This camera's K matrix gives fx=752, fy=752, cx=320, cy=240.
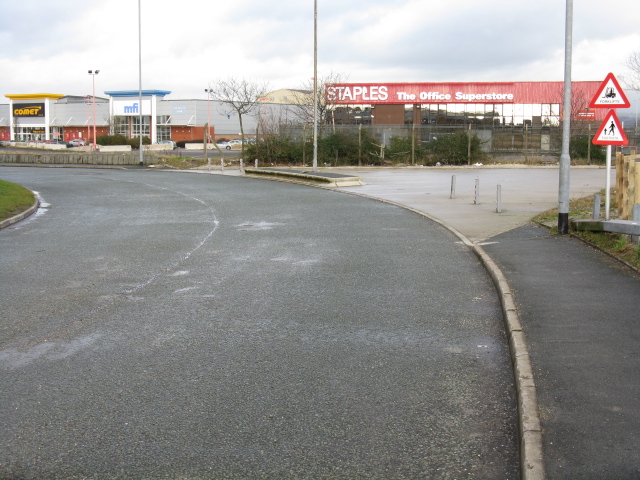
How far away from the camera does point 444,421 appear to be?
5148mm

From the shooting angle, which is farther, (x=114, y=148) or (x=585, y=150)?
(x=114, y=148)

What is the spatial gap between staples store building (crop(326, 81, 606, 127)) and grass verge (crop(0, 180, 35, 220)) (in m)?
44.5

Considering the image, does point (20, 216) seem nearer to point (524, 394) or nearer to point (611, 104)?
point (611, 104)

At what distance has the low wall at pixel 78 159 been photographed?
177 ft

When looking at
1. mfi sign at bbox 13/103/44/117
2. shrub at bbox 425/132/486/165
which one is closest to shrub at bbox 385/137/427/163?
Answer: shrub at bbox 425/132/486/165

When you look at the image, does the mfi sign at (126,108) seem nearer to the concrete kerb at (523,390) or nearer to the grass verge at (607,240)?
the grass verge at (607,240)

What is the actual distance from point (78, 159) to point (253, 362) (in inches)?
2104

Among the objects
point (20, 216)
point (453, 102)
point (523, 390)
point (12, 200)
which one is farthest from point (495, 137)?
point (523, 390)

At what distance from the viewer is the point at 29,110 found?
109 metres

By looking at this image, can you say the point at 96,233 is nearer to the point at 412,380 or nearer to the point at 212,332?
the point at 212,332

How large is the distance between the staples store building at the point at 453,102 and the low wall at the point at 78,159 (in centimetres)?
2067

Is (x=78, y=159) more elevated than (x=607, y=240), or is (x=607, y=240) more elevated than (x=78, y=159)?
(x=78, y=159)

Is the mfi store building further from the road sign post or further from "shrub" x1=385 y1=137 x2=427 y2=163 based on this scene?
the road sign post

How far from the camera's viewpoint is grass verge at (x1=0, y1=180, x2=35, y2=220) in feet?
64.5
